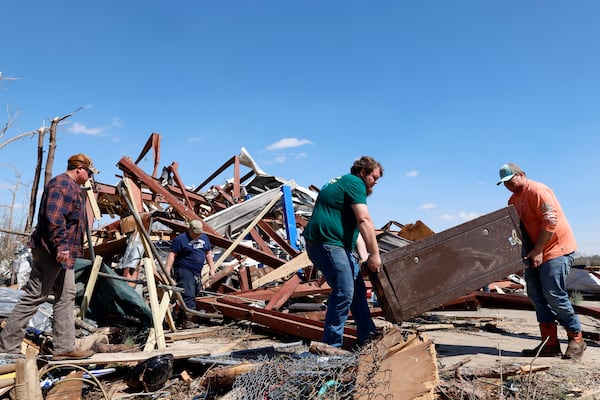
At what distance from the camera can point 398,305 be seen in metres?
3.81

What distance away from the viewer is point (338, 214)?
3.80 metres

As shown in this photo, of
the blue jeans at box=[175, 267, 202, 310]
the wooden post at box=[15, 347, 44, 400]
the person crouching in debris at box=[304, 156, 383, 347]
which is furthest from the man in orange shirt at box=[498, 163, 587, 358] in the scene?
the blue jeans at box=[175, 267, 202, 310]

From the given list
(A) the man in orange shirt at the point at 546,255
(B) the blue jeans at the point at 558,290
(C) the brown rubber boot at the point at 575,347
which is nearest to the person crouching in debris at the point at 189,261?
(A) the man in orange shirt at the point at 546,255

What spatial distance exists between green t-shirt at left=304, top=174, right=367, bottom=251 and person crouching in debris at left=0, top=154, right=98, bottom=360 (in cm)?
213

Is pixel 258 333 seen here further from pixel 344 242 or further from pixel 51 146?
pixel 51 146

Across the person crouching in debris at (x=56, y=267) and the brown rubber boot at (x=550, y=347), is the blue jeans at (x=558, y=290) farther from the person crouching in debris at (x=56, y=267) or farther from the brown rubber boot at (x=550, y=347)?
the person crouching in debris at (x=56, y=267)

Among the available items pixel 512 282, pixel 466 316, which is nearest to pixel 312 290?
pixel 466 316

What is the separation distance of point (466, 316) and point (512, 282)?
14.2 feet

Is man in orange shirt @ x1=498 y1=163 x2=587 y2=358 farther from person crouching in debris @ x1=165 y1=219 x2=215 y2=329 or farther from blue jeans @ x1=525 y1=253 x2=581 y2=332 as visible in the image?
person crouching in debris @ x1=165 y1=219 x2=215 y2=329

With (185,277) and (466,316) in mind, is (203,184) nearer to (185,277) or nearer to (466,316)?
(185,277)

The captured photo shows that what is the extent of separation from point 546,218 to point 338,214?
1954 mm

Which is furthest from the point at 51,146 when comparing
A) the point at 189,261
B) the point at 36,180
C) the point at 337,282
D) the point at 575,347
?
the point at 575,347

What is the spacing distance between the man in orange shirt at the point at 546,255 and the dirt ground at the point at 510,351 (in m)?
0.23

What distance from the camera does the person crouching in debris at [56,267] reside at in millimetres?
3922
